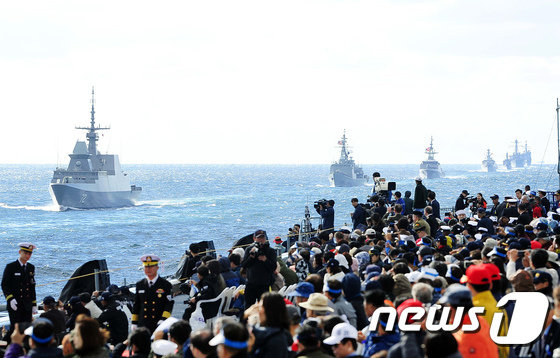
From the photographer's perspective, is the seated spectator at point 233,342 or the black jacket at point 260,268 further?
the black jacket at point 260,268

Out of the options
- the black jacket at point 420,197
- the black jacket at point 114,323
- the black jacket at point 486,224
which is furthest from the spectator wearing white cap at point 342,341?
the black jacket at point 420,197

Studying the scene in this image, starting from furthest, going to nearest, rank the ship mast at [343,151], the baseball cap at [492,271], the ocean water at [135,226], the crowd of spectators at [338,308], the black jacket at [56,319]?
the ship mast at [343,151] < the ocean water at [135,226] < the black jacket at [56,319] < the baseball cap at [492,271] < the crowd of spectators at [338,308]

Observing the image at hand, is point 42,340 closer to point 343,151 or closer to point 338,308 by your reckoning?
point 338,308

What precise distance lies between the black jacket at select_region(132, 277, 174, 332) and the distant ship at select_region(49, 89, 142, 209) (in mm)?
111321

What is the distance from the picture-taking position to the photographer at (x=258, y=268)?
10000 millimetres

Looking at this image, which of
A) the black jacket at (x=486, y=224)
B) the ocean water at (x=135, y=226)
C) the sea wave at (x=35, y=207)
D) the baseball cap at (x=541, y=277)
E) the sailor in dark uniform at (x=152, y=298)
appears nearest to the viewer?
the baseball cap at (x=541, y=277)

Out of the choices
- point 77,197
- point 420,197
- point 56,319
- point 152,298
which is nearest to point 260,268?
point 152,298

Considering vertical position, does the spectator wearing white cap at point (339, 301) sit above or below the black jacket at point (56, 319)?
above

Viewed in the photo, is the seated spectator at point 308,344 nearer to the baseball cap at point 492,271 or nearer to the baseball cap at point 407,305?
the baseball cap at point 407,305

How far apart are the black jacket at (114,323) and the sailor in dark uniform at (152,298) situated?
609 millimetres

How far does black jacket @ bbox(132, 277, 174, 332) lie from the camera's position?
898 centimetres

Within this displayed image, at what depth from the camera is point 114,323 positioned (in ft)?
31.2

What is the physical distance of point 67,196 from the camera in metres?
117

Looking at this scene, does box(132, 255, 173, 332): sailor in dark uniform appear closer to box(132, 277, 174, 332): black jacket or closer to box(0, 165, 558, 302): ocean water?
box(132, 277, 174, 332): black jacket
